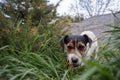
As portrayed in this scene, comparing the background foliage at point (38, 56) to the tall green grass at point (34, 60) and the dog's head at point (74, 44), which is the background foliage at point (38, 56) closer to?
the tall green grass at point (34, 60)

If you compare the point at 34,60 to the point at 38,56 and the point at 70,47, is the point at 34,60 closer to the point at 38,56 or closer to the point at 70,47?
the point at 38,56

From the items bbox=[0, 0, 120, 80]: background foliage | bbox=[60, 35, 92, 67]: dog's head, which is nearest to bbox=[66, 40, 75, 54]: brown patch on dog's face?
bbox=[60, 35, 92, 67]: dog's head

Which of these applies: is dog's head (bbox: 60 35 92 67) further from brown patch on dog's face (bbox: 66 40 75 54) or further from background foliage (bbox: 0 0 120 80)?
background foliage (bbox: 0 0 120 80)

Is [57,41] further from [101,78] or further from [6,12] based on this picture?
[101,78]

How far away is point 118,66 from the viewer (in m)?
1.56

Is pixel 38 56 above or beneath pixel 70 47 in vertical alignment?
above

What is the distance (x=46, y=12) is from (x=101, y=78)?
19.0ft

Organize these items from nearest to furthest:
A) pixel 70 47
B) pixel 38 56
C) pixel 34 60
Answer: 1. pixel 38 56
2. pixel 34 60
3. pixel 70 47

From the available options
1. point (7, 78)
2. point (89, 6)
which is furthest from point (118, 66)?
point (89, 6)

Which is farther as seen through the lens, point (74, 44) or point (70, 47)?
point (74, 44)

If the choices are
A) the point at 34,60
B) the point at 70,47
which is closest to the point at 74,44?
the point at 70,47

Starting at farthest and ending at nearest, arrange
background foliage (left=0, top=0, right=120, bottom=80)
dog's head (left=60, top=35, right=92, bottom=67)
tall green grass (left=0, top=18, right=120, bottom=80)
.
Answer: dog's head (left=60, top=35, right=92, bottom=67) → tall green grass (left=0, top=18, right=120, bottom=80) → background foliage (left=0, top=0, right=120, bottom=80)

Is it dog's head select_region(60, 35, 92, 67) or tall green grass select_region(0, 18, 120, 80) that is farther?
dog's head select_region(60, 35, 92, 67)

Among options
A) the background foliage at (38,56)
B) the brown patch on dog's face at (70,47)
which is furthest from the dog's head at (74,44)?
the background foliage at (38,56)
